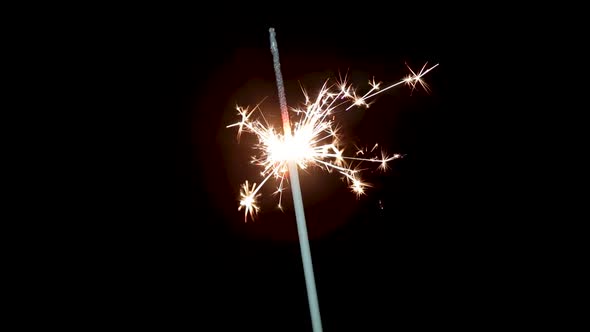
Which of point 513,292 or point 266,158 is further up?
point 266,158

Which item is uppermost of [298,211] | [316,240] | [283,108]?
[316,240]

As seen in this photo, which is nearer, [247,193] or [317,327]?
[317,327]

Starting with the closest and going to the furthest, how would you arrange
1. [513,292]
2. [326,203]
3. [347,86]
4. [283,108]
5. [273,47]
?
[283,108], [273,47], [347,86], [513,292], [326,203]

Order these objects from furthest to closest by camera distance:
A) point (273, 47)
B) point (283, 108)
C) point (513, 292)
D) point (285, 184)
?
point (513, 292) → point (285, 184) → point (273, 47) → point (283, 108)

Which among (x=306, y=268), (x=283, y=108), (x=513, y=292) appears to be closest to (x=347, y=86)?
(x=283, y=108)

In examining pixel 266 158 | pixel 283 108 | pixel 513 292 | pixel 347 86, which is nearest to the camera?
pixel 283 108

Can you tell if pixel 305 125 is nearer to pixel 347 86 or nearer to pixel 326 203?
pixel 347 86

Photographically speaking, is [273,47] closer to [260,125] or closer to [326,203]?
[260,125]

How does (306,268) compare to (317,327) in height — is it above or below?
above

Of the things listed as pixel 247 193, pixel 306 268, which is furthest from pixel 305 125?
pixel 306 268
